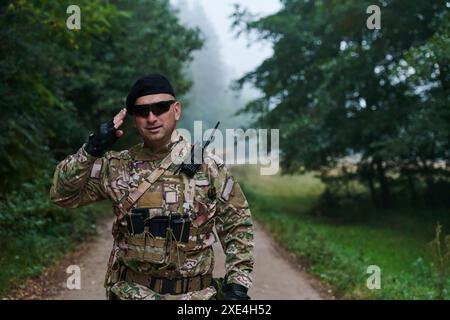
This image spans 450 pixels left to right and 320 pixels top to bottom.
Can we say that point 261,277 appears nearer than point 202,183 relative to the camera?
No

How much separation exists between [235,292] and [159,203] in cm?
66

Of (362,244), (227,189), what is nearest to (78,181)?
(227,189)

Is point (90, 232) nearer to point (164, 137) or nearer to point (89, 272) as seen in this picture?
point (89, 272)

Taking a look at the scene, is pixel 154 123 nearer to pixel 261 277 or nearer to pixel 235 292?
pixel 235 292

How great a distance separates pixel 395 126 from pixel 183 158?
13478 mm

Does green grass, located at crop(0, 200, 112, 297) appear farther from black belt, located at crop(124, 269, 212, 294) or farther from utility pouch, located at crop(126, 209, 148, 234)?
utility pouch, located at crop(126, 209, 148, 234)

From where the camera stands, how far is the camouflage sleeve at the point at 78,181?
2.96 metres

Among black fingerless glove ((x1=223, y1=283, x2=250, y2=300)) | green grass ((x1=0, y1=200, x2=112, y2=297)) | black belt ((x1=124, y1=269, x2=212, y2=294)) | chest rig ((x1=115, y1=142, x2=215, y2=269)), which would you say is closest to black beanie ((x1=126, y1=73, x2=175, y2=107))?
chest rig ((x1=115, y1=142, x2=215, y2=269))

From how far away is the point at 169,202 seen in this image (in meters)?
3.05

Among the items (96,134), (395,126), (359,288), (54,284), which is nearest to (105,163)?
(96,134)

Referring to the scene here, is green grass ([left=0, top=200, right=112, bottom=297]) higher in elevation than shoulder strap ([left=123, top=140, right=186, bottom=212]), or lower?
lower

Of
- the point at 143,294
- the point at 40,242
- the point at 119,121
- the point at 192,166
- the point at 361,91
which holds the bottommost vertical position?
the point at 143,294

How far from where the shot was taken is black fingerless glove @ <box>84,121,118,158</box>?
2.95 m

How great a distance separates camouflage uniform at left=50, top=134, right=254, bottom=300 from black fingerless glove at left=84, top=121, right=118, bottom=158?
0.13 ft
